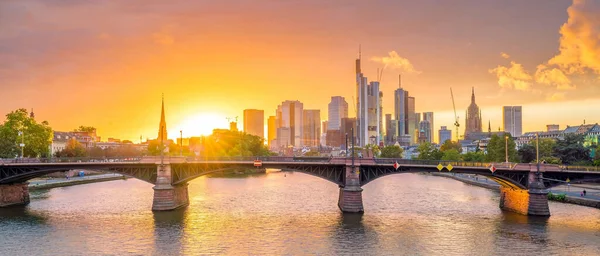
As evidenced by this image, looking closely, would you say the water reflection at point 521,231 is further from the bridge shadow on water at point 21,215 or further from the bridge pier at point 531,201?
the bridge shadow on water at point 21,215

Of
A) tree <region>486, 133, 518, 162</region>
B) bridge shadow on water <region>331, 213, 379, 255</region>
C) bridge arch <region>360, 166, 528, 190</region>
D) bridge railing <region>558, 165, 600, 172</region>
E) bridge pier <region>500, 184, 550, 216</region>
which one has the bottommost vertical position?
bridge shadow on water <region>331, 213, 379, 255</region>

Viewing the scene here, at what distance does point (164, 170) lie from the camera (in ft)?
249

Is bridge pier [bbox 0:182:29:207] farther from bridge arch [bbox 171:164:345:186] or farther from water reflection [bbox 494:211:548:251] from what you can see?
water reflection [bbox 494:211:548:251]

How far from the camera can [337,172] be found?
75750 millimetres

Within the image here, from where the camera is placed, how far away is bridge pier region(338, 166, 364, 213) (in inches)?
2862

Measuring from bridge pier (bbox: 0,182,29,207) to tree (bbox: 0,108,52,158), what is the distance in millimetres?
34497

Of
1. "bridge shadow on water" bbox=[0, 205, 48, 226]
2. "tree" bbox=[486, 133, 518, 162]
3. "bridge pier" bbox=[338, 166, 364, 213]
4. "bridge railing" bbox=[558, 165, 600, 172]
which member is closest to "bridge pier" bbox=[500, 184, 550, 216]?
"bridge railing" bbox=[558, 165, 600, 172]

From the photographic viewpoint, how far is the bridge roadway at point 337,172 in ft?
231

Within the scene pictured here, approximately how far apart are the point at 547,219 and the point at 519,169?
7.89m

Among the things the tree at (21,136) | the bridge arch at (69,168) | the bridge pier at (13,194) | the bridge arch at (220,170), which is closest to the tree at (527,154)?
the bridge arch at (220,170)

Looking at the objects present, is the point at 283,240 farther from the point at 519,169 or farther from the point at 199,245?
the point at 519,169

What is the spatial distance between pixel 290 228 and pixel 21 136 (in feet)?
285

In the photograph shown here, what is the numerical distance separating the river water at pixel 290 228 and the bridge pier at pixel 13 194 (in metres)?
2.32

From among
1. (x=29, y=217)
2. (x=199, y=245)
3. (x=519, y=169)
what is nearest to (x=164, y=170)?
(x=29, y=217)
